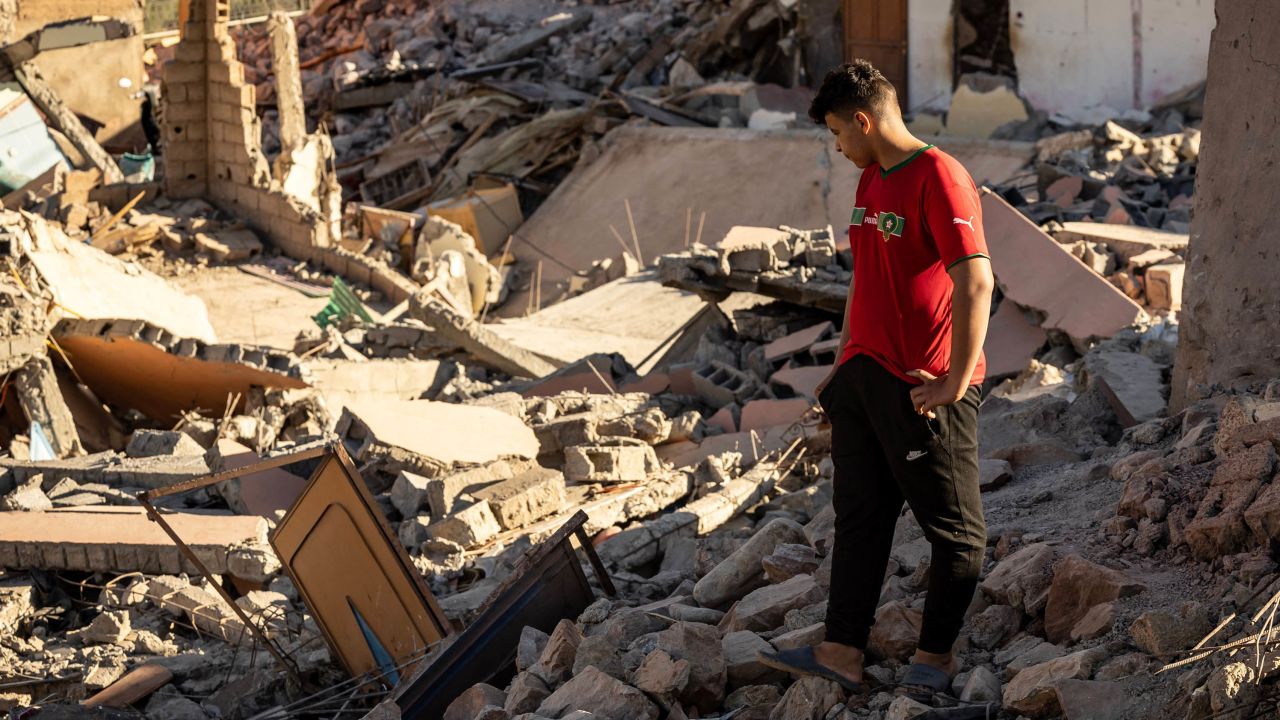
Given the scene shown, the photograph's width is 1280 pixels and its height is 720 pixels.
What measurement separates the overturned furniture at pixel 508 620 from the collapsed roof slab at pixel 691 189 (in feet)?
38.3

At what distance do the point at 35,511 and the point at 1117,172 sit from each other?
9.31 m

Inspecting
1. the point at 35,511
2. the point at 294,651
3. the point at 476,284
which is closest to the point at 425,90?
the point at 476,284

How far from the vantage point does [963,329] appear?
325cm

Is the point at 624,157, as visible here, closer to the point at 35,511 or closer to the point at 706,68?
the point at 706,68

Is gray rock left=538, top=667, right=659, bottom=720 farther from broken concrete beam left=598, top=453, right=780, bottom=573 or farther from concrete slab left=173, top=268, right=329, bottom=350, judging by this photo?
concrete slab left=173, top=268, right=329, bottom=350

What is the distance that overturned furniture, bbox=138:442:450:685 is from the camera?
491cm

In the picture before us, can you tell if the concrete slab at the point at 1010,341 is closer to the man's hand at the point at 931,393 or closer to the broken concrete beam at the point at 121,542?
the broken concrete beam at the point at 121,542

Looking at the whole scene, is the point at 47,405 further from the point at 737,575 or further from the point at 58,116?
the point at 58,116

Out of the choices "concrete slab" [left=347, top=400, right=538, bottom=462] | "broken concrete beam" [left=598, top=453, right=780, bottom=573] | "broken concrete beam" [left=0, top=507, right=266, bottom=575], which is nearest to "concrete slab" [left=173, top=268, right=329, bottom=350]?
"concrete slab" [left=347, top=400, right=538, bottom=462]

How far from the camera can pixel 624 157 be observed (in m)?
21.5

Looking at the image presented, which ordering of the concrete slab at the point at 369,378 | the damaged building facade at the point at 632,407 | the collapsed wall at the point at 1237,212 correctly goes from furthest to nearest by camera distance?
the concrete slab at the point at 369,378 → the collapsed wall at the point at 1237,212 → the damaged building facade at the point at 632,407

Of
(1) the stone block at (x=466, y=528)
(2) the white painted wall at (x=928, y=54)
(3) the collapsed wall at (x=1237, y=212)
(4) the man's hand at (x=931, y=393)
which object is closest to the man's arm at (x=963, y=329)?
(4) the man's hand at (x=931, y=393)

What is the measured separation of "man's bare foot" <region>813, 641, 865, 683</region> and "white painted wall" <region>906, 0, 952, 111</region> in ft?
54.8

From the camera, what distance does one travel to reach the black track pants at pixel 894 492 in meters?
3.39
